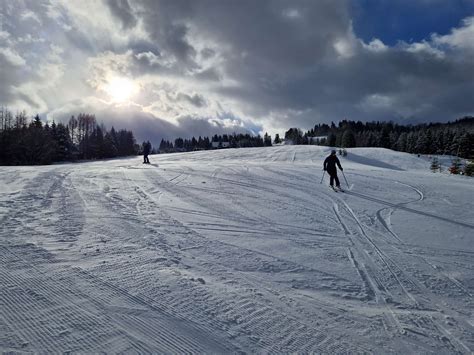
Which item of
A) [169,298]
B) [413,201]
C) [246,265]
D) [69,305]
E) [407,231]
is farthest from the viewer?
[413,201]

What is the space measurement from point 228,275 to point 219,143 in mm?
156366

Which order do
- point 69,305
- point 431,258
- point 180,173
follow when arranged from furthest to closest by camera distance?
point 180,173, point 431,258, point 69,305

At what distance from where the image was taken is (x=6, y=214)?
7.85 m

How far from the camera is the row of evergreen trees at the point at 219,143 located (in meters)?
139

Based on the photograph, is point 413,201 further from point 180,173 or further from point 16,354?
point 16,354

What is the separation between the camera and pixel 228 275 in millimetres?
5309

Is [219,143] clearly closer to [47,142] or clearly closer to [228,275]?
[47,142]

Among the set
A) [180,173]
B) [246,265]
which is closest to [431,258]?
[246,265]

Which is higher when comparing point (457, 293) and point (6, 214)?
point (6, 214)

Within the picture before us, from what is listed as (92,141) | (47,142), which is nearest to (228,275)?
(47,142)

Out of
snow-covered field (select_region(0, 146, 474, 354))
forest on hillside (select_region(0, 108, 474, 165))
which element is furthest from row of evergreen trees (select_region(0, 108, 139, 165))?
snow-covered field (select_region(0, 146, 474, 354))

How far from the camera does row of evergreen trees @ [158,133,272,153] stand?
139012 mm

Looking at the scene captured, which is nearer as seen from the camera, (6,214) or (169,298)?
(169,298)

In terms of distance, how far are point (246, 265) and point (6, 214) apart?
23.2 ft
